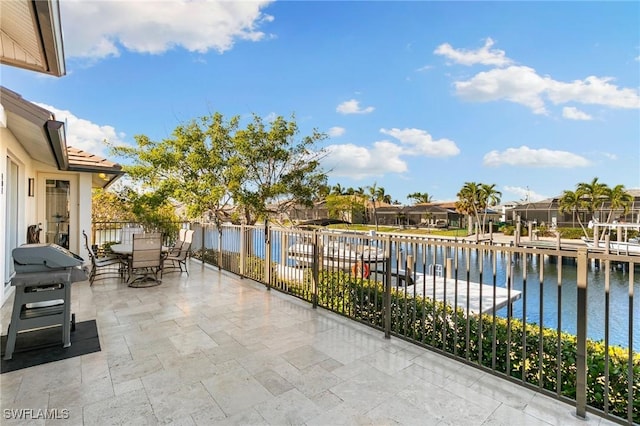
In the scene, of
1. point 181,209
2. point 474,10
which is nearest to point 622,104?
point 474,10

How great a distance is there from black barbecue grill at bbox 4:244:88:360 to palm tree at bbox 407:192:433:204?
4716 centimetres

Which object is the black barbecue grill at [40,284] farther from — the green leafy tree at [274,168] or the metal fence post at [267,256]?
the green leafy tree at [274,168]

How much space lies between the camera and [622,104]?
20922 millimetres

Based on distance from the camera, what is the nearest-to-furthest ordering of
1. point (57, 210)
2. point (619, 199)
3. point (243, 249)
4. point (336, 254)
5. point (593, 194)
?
point (336, 254) → point (243, 249) → point (57, 210) → point (619, 199) → point (593, 194)

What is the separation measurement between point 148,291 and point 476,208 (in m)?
34.3

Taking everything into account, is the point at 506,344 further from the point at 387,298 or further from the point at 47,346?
the point at 47,346

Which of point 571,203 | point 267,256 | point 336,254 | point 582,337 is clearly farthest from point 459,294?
point 571,203

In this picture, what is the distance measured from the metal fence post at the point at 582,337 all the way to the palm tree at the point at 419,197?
153 feet

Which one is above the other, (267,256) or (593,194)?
(593,194)

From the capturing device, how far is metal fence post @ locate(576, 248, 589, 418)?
2.15 meters

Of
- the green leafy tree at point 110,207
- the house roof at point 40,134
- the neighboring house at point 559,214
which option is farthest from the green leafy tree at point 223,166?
the neighboring house at point 559,214

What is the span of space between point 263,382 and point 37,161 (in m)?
7.37

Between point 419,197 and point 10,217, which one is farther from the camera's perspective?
point 419,197

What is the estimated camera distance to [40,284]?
305 cm
